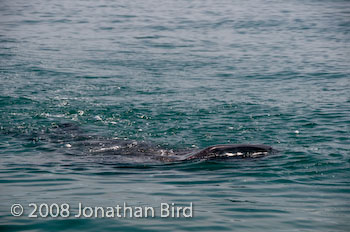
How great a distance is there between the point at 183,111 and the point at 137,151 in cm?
364

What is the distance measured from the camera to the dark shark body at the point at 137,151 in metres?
11.1

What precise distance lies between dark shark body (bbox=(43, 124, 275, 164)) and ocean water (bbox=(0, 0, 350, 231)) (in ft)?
0.71

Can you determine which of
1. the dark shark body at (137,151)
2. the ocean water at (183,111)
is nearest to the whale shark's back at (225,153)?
the dark shark body at (137,151)

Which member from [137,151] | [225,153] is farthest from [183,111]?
[225,153]

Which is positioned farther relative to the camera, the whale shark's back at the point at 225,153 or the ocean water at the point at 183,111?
the whale shark's back at the point at 225,153

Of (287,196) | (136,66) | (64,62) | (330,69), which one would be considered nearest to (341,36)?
(330,69)

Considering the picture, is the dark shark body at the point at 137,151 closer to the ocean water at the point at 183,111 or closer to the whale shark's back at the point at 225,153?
the whale shark's back at the point at 225,153

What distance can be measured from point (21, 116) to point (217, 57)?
31.1ft

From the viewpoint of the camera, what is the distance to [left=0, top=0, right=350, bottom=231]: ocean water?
8.51 meters

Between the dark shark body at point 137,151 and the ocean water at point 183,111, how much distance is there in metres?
0.22

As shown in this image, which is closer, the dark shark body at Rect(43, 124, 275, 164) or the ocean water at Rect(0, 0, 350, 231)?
the ocean water at Rect(0, 0, 350, 231)

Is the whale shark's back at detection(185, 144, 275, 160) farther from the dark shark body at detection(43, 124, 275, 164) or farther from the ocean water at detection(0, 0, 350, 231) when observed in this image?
the ocean water at detection(0, 0, 350, 231)

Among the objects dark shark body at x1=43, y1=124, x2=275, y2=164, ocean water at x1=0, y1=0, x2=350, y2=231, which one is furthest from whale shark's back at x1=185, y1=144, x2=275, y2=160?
ocean water at x1=0, y1=0, x2=350, y2=231

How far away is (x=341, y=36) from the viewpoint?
2570 centimetres
